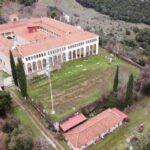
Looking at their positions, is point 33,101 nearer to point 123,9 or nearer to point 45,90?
point 45,90

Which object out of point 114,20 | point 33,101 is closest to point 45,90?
point 33,101

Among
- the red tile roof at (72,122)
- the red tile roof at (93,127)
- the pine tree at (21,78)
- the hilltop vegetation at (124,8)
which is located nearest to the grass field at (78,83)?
the red tile roof at (72,122)

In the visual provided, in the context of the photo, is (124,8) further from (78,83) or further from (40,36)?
Result: (78,83)

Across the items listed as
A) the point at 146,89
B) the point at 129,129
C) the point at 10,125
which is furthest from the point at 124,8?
the point at 10,125

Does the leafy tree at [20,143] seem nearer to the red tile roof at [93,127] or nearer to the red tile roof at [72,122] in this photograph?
the red tile roof at [93,127]

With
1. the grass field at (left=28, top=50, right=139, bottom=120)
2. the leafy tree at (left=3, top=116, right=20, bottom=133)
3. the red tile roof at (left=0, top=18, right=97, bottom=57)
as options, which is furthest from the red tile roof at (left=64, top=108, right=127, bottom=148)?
the red tile roof at (left=0, top=18, right=97, bottom=57)

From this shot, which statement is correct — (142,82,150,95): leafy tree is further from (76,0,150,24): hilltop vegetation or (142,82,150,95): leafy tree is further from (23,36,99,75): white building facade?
(76,0,150,24): hilltop vegetation
